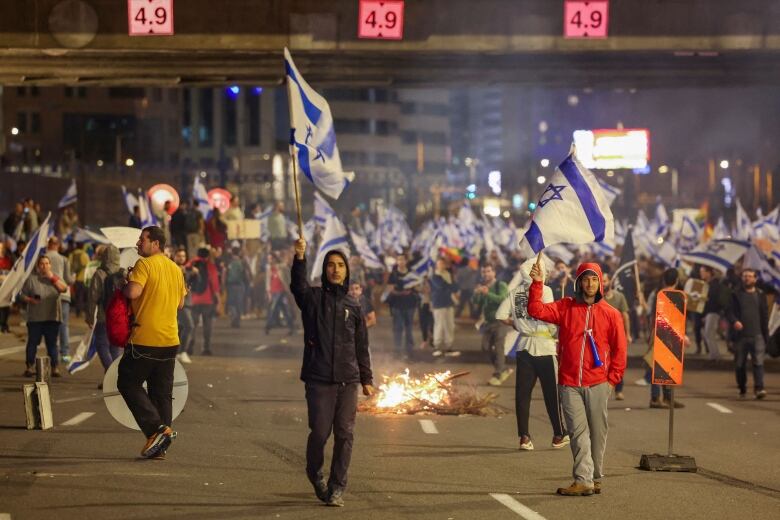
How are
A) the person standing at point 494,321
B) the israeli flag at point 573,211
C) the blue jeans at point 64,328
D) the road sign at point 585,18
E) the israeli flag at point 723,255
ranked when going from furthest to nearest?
the israeli flag at point 723,255 < the road sign at point 585,18 < the person standing at point 494,321 < the blue jeans at point 64,328 < the israeli flag at point 573,211

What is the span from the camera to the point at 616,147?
256ft

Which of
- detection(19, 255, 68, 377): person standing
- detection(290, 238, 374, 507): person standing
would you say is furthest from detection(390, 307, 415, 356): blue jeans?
detection(290, 238, 374, 507): person standing

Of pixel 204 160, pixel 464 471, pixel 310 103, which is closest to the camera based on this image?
pixel 464 471

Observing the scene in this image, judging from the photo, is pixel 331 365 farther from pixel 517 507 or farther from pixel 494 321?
pixel 494 321

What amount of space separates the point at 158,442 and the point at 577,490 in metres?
3.26

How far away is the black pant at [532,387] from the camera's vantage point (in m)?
13.0

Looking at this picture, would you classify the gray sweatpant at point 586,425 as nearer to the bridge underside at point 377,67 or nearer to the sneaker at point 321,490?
the sneaker at point 321,490

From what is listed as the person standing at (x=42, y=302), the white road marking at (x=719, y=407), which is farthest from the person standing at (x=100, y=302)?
the white road marking at (x=719, y=407)

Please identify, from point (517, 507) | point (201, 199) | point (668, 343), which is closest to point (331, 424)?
point (517, 507)

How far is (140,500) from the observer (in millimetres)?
9586

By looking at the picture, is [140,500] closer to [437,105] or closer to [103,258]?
[103,258]

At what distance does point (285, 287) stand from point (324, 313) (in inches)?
790

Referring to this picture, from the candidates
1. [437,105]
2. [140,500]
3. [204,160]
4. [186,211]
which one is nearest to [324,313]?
[140,500]

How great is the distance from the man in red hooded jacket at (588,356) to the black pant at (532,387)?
2.55 m
